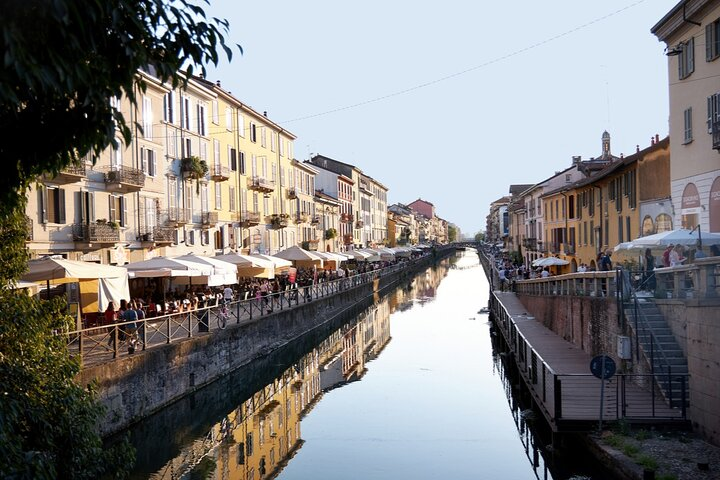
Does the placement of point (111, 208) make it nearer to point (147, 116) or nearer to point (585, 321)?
point (147, 116)

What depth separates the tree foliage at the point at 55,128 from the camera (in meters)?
4.27

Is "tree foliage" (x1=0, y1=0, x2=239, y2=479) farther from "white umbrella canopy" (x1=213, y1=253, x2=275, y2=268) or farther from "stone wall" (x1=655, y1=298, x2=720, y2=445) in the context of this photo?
"white umbrella canopy" (x1=213, y1=253, x2=275, y2=268)

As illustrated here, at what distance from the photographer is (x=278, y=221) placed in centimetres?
4722

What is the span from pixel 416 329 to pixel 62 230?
20831 millimetres

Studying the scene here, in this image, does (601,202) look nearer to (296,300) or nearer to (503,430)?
(296,300)

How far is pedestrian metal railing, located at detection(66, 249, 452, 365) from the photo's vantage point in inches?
583

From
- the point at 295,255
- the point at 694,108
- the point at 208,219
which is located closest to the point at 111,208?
the point at 208,219

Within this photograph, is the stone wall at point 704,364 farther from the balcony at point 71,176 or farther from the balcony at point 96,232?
the balcony at point 96,232

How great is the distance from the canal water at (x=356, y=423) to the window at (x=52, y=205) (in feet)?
25.0

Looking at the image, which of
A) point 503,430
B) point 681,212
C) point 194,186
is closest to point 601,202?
point 681,212

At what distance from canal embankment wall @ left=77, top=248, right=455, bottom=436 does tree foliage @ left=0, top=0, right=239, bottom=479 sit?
7.09ft

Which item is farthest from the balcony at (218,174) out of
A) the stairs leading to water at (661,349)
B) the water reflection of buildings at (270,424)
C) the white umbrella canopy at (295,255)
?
the stairs leading to water at (661,349)

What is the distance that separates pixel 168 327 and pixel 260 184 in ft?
86.3

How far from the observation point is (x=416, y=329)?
38.9 metres
